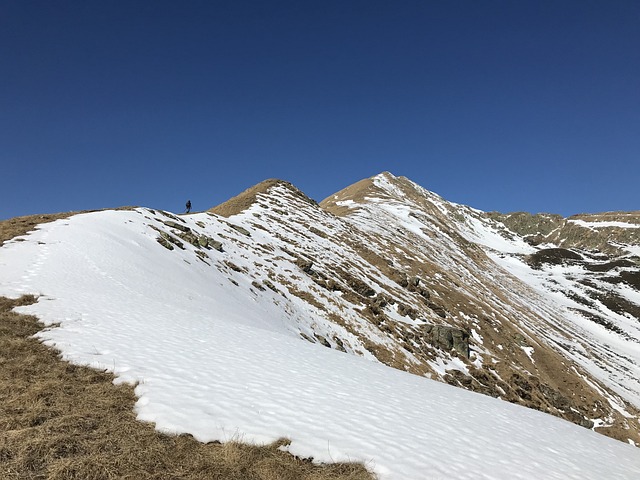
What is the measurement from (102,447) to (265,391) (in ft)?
13.4

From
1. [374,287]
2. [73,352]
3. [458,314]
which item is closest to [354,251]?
[374,287]

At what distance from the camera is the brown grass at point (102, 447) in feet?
16.8

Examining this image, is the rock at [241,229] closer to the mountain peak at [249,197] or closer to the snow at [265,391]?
the mountain peak at [249,197]

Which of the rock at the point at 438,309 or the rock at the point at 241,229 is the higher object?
the rock at the point at 241,229

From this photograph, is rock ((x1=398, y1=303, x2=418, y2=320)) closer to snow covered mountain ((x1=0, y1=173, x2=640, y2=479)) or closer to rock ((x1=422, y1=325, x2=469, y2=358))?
snow covered mountain ((x1=0, y1=173, x2=640, y2=479))

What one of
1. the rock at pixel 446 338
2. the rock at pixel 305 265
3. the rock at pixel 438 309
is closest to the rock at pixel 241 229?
the rock at pixel 305 265

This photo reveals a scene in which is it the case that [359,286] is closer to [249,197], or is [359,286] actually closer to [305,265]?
[305,265]

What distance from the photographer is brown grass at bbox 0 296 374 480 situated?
511 cm

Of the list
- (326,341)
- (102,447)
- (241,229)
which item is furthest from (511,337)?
(102,447)

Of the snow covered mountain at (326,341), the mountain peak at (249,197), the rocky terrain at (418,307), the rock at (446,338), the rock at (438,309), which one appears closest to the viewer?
the snow covered mountain at (326,341)

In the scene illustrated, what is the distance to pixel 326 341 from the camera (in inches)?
1011

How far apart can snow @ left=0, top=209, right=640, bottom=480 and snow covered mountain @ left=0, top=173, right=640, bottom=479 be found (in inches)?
2.8

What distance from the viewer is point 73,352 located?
9.77m

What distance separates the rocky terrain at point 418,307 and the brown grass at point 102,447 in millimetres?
17179
